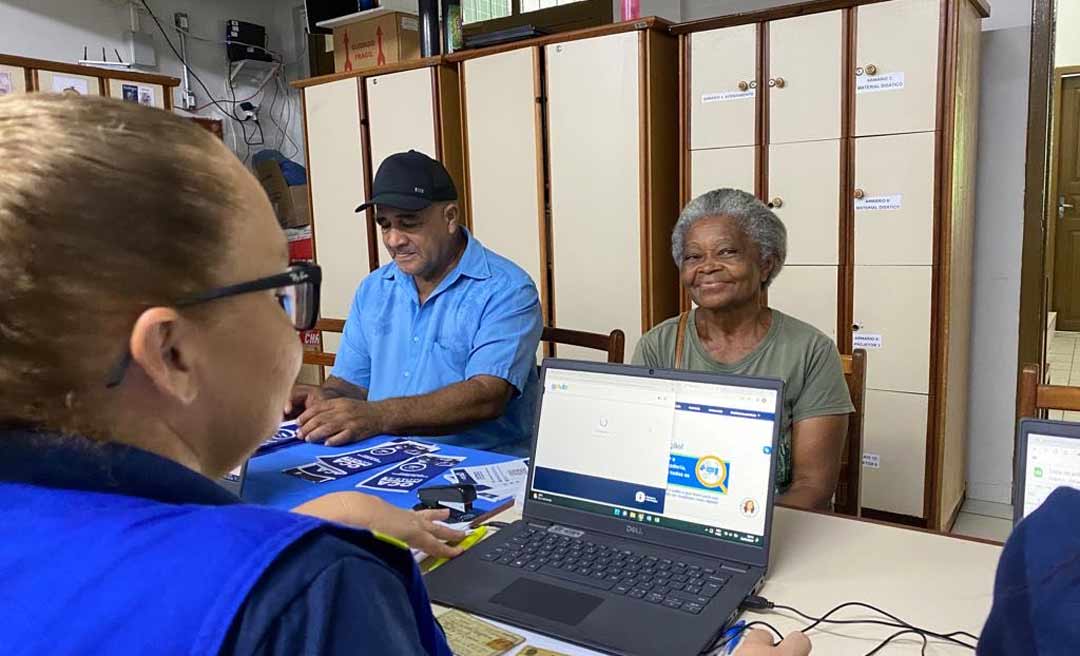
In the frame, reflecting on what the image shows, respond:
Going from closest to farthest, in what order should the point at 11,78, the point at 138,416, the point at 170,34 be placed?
the point at 138,416
the point at 11,78
the point at 170,34

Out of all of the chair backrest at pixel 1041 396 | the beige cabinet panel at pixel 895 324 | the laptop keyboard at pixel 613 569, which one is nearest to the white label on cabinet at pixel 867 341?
the beige cabinet panel at pixel 895 324

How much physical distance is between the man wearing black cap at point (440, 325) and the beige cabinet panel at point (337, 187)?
1599 mm

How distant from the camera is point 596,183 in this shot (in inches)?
126

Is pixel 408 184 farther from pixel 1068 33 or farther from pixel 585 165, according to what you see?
pixel 1068 33

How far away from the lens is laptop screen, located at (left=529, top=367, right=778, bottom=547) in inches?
43.9

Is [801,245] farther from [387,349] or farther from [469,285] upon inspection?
[387,349]

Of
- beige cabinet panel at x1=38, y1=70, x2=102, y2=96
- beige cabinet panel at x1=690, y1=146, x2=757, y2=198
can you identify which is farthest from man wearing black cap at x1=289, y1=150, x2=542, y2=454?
beige cabinet panel at x1=38, y1=70, x2=102, y2=96

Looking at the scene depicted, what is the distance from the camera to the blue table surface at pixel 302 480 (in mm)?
1421

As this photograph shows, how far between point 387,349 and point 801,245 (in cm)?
153

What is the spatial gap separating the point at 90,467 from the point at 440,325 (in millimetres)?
1698

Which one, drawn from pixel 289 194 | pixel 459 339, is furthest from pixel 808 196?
pixel 289 194

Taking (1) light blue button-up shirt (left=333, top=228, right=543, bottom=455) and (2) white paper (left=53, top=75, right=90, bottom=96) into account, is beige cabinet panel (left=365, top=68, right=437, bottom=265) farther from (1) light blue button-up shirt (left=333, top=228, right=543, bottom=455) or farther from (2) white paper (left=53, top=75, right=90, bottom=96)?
(2) white paper (left=53, top=75, right=90, bottom=96)

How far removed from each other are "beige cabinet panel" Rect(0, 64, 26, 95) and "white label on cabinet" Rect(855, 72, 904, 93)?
11.2 ft

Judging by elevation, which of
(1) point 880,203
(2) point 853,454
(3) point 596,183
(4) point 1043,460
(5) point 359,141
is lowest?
(2) point 853,454
